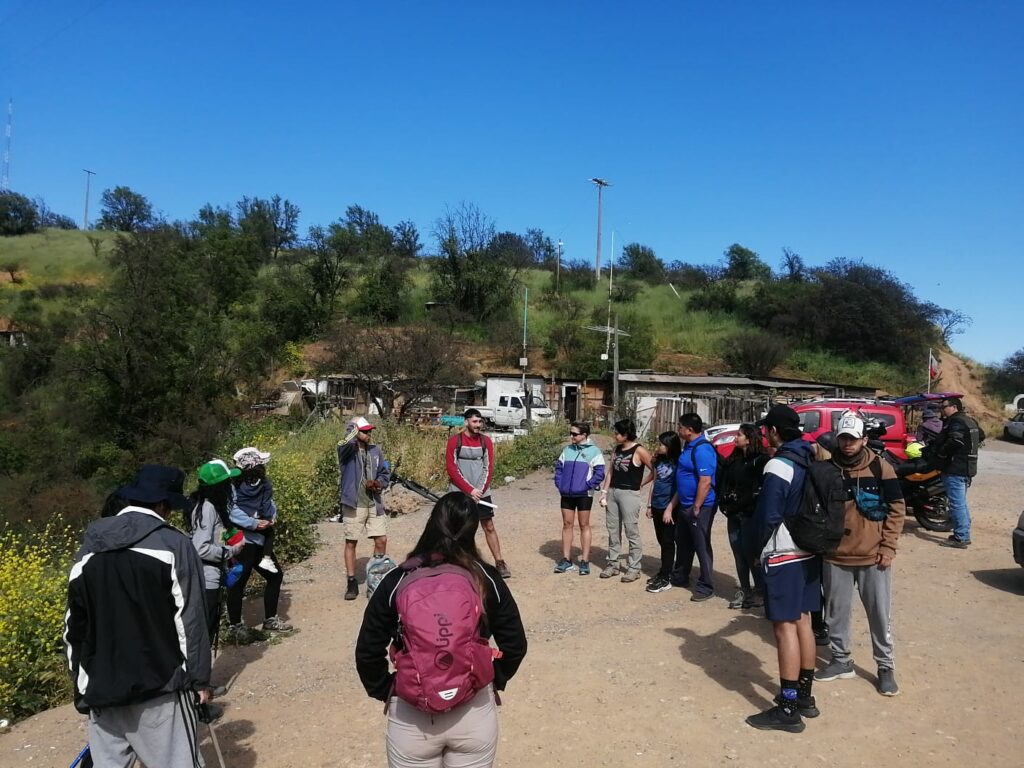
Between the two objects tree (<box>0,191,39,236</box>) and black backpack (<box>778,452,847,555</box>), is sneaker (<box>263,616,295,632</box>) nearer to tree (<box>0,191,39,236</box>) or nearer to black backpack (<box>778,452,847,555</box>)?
black backpack (<box>778,452,847,555</box>)

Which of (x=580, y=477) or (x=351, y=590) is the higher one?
(x=580, y=477)

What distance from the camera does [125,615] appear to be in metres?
2.52

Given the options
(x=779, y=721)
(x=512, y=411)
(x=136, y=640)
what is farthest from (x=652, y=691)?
(x=512, y=411)

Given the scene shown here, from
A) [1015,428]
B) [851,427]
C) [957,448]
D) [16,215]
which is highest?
[16,215]

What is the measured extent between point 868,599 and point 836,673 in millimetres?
568

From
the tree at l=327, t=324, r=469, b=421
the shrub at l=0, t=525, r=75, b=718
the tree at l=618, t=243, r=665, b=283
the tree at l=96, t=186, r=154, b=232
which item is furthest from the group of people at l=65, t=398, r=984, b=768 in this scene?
the tree at l=96, t=186, r=154, b=232

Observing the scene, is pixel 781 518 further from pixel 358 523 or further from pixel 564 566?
pixel 358 523

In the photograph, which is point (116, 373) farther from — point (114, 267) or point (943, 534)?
point (943, 534)

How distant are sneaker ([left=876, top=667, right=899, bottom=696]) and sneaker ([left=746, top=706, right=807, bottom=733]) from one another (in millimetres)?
782

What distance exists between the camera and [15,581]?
5.96 m

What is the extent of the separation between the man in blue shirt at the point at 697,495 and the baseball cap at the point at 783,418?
1661 mm

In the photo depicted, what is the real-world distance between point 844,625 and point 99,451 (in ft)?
82.5

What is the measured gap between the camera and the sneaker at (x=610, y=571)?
695 centimetres

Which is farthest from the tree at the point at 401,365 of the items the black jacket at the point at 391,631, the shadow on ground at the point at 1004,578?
the black jacket at the point at 391,631
